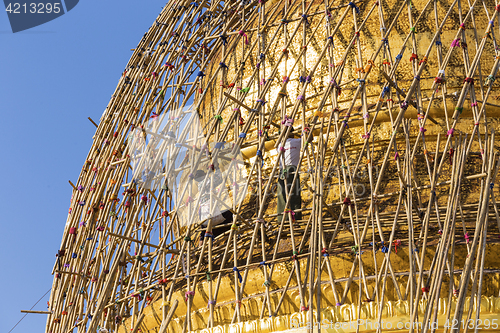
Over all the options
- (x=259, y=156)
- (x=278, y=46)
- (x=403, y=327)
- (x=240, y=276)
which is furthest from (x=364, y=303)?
(x=278, y=46)

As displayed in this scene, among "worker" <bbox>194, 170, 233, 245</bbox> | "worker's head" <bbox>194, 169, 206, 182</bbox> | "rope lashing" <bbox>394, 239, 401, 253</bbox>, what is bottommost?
"rope lashing" <bbox>394, 239, 401, 253</bbox>

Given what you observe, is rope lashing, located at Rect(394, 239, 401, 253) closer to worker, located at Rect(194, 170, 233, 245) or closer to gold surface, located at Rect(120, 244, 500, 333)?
gold surface, located at Rect(120, 244, 500, 333)

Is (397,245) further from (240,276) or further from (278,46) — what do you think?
(278,46)

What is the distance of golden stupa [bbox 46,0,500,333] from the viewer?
7.51 meters

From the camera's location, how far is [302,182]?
32.2 feet

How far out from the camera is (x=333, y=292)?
7.95 metres

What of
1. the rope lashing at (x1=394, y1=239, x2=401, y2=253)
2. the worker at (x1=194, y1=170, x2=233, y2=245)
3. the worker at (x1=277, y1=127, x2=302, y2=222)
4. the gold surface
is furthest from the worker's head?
the rope lashing at (x1=394, y1=239, x2=401, y2=253)

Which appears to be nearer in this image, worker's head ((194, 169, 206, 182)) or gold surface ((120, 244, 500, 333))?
gold surface ((120, 244, 500, 333))

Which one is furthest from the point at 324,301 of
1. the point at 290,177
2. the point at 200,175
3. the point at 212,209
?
the point at 200,175

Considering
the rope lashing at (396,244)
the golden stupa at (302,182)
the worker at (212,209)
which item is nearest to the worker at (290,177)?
the golden stupa at (302,182)

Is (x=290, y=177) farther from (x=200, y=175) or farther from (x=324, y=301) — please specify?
(x=324, y=301)

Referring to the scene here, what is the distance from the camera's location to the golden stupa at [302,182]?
751 centimetres

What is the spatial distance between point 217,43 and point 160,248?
399 cm

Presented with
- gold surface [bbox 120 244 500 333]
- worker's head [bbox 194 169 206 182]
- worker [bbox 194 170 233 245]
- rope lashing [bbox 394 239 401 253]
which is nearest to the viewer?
gold surface [bbox 120 244 500 333]
